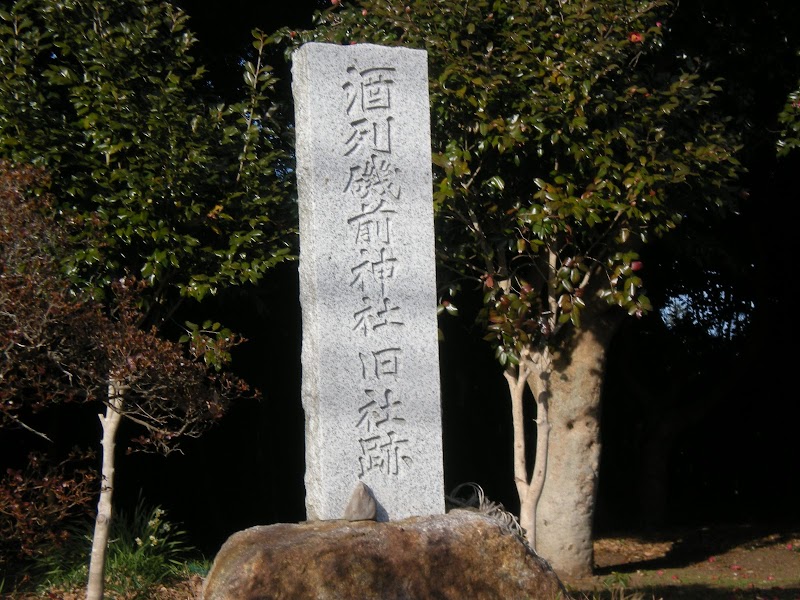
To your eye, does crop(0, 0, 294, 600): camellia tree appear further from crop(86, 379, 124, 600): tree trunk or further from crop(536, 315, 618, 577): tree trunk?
crop(536, 315, 618, 577): tree trunk

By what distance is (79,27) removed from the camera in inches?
233

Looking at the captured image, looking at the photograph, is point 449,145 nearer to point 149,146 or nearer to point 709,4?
point 149,146

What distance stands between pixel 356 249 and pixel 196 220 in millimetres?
1886

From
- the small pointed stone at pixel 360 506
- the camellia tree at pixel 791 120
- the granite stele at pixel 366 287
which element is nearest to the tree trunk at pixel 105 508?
the granite stele at pixel 366 287

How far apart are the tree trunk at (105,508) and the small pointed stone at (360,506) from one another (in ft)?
5.29

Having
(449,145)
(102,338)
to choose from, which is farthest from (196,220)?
(449,145)

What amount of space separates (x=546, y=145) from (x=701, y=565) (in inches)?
157

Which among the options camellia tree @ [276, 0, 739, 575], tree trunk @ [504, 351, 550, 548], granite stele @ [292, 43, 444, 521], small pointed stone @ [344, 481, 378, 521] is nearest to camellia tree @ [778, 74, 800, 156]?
camellia tree @ [276, 0, 739, 575]

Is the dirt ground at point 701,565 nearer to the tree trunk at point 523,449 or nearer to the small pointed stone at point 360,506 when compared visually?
the tree trunk at point 523,449

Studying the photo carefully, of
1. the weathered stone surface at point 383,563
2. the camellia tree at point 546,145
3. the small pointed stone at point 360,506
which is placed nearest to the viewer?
the weathered stone surface at point 383,563

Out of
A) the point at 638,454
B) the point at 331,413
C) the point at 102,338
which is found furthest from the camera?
the point at 638,454

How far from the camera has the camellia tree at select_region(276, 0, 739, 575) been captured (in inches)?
Answer: 234

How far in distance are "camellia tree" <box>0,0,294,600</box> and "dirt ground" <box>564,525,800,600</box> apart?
2.93m

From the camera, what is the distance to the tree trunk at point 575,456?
7.10 meters
